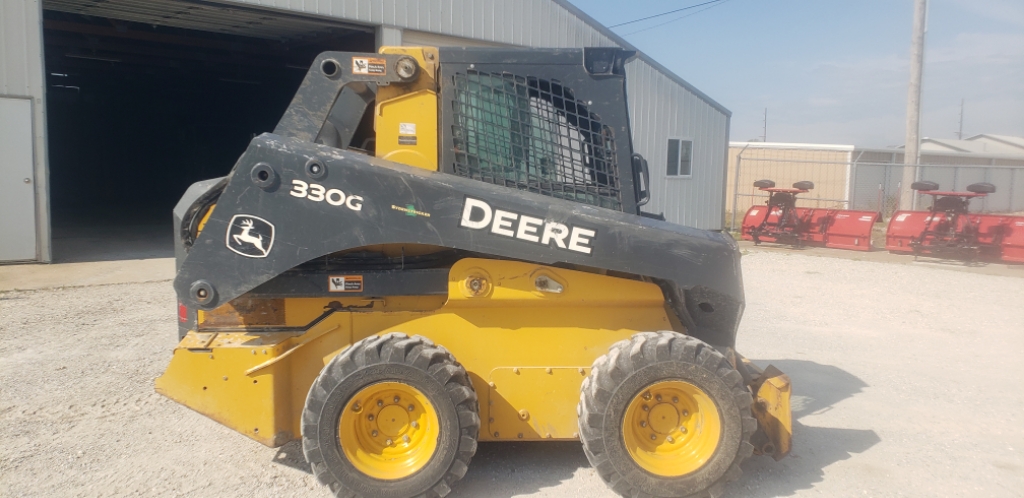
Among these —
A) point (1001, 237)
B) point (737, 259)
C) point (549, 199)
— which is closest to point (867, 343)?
point (737, 259)

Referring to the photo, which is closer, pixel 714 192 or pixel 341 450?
pixel 341 450

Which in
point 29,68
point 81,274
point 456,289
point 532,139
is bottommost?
point 81,274

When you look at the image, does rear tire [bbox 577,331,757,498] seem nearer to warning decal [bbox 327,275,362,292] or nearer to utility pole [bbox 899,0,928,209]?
warning decal [bbox 327,275,362,292]

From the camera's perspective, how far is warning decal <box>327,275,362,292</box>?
431 cm

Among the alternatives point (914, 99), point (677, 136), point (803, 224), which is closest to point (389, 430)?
point (803, 224)

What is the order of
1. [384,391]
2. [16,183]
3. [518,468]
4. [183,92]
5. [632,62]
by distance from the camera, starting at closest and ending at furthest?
[384,391] → [518,468] → [16,183] → [632,62] → [183,92]

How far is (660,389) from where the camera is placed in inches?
165

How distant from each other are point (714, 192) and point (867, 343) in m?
12.9

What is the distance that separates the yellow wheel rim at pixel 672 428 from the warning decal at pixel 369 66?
7.44ft

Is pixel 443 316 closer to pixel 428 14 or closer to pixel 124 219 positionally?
pixel 428 14

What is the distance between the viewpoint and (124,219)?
21.5 meters

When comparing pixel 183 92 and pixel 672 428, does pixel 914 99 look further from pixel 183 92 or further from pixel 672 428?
pixel 183 92

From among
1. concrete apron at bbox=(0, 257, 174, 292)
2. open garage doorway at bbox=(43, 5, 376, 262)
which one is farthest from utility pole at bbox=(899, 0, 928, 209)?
concrete apron at bbox=(0, 257, 174, 292)

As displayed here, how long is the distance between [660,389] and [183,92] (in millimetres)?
28091
